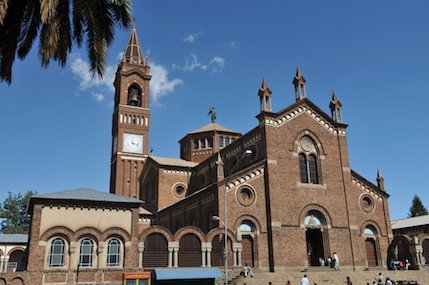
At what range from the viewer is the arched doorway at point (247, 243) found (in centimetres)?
3484

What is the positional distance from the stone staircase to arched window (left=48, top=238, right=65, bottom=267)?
434 inches

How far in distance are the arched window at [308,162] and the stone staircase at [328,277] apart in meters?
8.47

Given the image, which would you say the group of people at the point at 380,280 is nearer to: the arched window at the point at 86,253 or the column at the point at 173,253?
the column at the point at 173,253

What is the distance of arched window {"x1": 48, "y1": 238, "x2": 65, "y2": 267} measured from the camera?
29.3 metres

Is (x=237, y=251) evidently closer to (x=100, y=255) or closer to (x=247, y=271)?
(x=247, y=271)

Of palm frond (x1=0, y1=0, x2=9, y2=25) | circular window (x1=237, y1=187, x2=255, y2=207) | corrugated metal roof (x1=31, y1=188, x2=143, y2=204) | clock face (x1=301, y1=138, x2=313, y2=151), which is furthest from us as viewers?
clock face (x1=301, y1=138, x2=313, y2=151)

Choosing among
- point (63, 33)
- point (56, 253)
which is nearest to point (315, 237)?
point (56, 253)

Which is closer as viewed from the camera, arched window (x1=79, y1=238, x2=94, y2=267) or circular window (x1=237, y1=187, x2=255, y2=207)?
arched window (x1=79, y1=238, x2=94, y2=267)

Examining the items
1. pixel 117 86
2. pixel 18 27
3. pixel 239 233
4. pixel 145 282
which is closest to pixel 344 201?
pixel 239 233

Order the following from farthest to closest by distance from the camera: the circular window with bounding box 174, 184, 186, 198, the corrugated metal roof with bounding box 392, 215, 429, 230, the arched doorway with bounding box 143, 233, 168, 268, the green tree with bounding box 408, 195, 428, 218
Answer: the green tree with bounding box 408, 195, 428, 218 → the circular window with bounding box 174, 184, 186, 198 → the corrugated metal roof with bounding box 392, 215, 429, 230 → the arched doorway with bounding box 143, 233, 168, 268

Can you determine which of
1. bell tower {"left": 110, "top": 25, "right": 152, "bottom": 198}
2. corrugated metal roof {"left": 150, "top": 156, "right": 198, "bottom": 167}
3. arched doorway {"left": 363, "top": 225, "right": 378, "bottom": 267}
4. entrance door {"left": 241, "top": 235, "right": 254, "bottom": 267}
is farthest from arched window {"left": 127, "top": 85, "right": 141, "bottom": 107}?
arched doorway {"left": 363, "top": 225, "right": 378, "bottom": 267}

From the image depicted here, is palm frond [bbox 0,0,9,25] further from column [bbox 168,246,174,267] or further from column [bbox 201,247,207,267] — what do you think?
column [bbox 201,247,207,267]

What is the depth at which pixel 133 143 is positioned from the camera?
193ft

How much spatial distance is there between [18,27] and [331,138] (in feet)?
107
